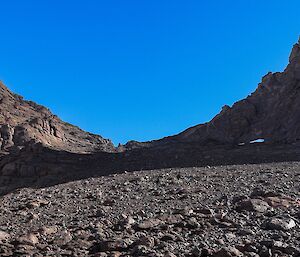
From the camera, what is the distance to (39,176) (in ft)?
96.8

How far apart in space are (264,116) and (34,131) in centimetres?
2005

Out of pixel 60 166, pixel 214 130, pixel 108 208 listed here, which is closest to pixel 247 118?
pixel 214 130

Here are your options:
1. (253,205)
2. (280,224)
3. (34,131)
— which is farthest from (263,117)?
(280,224)

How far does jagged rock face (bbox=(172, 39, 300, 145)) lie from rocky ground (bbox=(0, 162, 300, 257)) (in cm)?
1514

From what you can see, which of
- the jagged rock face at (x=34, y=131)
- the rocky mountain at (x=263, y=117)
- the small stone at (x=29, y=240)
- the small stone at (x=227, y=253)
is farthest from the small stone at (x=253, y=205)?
the jagged rock face at (x=34, y=131)

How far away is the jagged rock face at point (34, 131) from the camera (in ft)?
130

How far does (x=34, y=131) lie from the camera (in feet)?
136

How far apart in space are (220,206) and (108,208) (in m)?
3.54

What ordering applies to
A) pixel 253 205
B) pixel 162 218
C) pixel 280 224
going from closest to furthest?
pixel 280 224 < pixel 162 218 < pixel 253 205

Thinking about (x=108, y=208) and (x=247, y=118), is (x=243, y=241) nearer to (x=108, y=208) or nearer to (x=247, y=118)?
(x=108, y=208)

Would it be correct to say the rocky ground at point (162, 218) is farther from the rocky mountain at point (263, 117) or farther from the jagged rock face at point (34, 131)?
the jagged rock face at point (34, 131)

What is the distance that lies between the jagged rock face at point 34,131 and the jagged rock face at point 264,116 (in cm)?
1022

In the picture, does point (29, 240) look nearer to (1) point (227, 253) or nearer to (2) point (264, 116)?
(1) point (227, 253)

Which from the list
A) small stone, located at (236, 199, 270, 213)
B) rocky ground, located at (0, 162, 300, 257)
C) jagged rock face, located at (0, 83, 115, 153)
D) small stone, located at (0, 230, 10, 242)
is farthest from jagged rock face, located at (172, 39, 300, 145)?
small stone, located at (0, 230, 10, 242)
